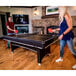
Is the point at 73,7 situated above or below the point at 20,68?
above

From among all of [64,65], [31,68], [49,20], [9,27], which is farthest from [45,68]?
[49,20]

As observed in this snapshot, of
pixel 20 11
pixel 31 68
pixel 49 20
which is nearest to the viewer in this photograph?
pixel 31 68

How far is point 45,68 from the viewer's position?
4.89ft

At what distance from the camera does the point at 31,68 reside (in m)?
1.49
